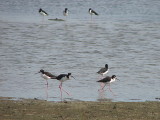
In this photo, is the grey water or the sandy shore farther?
the grey water

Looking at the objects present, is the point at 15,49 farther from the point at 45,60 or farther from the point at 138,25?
the point at 138,25

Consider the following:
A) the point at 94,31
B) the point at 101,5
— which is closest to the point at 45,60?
the point at 94,31

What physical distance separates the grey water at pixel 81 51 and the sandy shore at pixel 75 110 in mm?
2300

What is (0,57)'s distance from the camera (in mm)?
35375

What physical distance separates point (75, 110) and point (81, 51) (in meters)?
19.3

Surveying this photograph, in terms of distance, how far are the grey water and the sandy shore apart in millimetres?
2300

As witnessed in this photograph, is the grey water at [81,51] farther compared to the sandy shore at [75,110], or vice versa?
the grey water at [81,51]

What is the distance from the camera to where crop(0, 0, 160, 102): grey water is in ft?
82.9

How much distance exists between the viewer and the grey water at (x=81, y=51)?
2528cm

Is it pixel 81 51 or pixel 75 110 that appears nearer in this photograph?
pixel 75 110

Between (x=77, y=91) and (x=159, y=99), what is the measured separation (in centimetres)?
380

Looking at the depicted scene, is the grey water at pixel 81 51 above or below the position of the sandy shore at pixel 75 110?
below

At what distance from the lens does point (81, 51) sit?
3856 cm

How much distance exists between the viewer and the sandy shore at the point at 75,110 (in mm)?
18109
